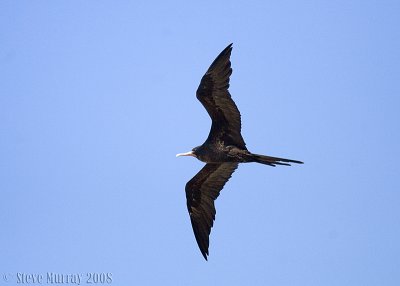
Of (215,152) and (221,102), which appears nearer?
(221,102)

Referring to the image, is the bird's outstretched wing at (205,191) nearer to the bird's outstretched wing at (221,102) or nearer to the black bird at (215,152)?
the black bird at (215,152)

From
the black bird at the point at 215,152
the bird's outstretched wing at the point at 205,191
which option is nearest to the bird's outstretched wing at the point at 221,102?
the black bird at the point at 215,152

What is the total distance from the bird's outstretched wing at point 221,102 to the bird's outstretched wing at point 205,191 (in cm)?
87

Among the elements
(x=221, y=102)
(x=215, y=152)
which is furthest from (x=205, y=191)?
(x=221, y=102)

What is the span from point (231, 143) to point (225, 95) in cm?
89

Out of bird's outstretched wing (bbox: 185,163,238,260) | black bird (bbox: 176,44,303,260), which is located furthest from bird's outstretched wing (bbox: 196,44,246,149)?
bird's outstretched wing (bbox: 185,163,238,260)

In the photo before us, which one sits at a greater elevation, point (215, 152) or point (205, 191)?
point (215, 152)

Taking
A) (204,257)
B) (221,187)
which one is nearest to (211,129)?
(221,187)

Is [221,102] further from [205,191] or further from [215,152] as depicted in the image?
[205,191]

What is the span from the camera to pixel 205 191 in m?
11.9

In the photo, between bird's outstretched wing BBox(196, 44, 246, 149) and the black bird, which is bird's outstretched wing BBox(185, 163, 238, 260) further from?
bird's outstretched wing BBox(196, 44, 246, 149)

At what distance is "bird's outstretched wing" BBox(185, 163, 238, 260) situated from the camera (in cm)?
1175

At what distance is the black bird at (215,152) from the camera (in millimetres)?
10680

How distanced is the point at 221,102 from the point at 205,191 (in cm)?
199
